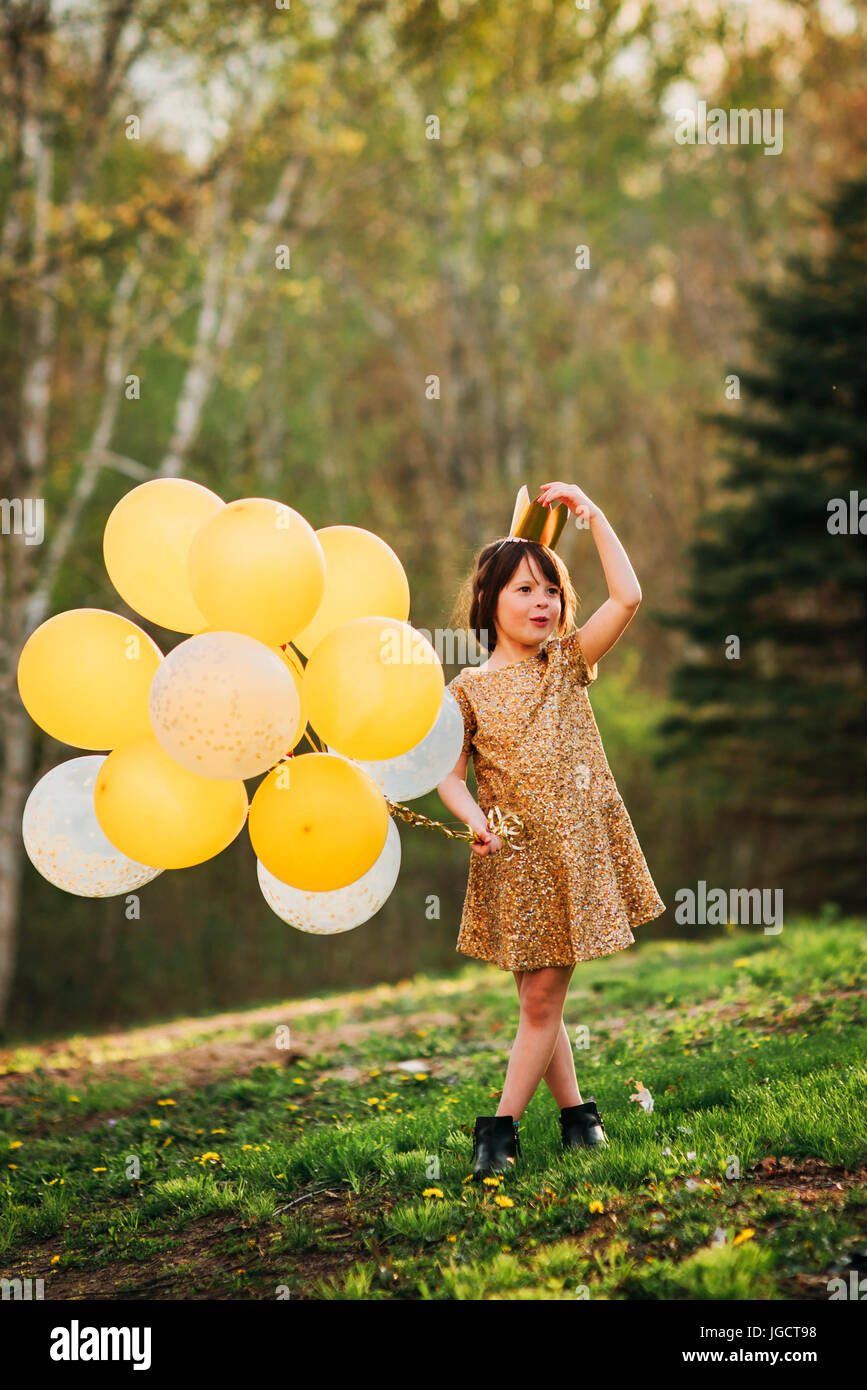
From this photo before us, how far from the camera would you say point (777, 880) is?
13180mm

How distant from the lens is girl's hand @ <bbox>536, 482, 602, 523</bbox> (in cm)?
296

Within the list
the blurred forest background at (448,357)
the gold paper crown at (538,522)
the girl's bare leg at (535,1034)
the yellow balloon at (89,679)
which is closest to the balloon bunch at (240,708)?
the yellow balloon at (89,679)

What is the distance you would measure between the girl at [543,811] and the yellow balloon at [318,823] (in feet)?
0.93

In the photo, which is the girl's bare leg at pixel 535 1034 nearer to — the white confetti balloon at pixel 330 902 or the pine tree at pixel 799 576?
the white confetti balloon at pixel 330 902

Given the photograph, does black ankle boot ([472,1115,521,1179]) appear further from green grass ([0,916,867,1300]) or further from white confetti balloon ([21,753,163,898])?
white confetti balloon ([21,753,163,898])

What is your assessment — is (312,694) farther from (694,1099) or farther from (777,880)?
(777,880)

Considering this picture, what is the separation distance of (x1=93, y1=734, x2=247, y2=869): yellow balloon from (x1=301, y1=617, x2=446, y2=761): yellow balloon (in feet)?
1.17

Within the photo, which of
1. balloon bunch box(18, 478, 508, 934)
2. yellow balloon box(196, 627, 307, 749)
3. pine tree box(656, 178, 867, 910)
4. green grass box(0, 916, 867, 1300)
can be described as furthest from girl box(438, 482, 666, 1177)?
pine tree box(656, 178, 867, 910)

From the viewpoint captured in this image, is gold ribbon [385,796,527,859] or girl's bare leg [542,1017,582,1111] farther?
girl's bare leg [542,1017,582,1111]

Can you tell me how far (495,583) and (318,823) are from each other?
88 centimetres

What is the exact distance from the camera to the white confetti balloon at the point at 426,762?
295 centimetres

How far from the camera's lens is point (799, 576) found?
34.9 ft

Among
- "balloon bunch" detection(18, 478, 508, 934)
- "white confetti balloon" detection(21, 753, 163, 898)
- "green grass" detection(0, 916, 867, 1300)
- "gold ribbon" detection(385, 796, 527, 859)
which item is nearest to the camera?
"green grass" detection(0, 916, 867, 1300)

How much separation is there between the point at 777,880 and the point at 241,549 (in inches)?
463
